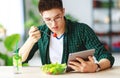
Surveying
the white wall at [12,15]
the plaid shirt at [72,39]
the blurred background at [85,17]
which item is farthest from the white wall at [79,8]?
the plaid shirt at [72,39]

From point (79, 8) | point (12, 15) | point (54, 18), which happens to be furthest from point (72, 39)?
point (79, 8)

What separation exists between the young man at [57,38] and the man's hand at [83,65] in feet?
0.58

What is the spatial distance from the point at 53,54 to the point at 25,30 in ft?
13.6

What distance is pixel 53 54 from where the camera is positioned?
8.42 ft

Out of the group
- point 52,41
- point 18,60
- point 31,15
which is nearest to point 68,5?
point 31,15

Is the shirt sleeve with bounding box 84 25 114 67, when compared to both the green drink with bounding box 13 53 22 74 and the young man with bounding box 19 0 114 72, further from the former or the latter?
the green drink with bounding box 13 53 22 74

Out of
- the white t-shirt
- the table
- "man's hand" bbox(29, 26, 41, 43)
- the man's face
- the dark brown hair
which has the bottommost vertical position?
the table

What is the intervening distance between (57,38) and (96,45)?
349mm

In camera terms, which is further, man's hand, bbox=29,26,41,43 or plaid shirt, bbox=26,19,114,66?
plaid shirt, bbox=26,19,114,66

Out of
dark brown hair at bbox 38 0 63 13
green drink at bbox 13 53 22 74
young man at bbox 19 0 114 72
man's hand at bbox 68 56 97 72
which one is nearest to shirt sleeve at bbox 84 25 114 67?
young man at bbox 19 0 114 72

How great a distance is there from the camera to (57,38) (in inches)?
101

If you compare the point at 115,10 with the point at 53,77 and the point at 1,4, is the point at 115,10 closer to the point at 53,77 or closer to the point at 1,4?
the point at 1,4

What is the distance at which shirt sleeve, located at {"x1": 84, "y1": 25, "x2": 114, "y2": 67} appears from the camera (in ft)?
7.75

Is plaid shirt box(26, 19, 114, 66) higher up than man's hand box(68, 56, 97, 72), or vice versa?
plaid shirt box(26, 19, 114, 66)
